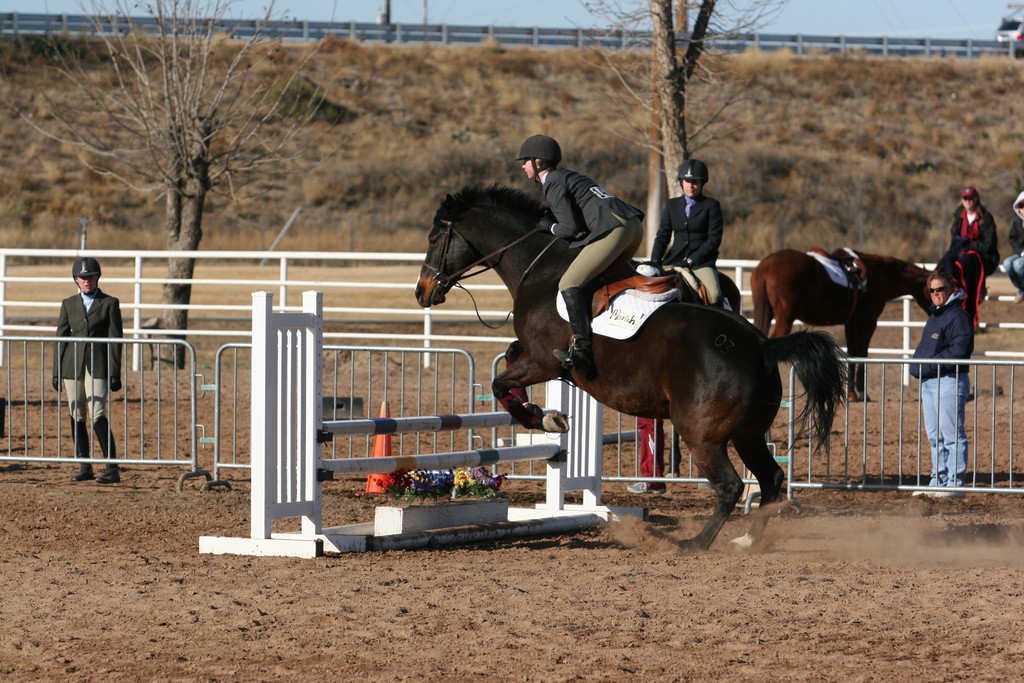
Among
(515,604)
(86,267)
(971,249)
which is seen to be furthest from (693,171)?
(971,249)

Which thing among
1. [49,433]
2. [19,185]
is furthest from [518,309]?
[19,185]

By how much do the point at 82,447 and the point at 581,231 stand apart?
5417mm

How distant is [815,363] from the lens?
773 cm

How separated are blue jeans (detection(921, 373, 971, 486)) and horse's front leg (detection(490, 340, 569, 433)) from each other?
3.73m

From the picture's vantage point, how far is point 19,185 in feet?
140

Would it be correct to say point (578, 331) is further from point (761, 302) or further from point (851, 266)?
point (851, 266)

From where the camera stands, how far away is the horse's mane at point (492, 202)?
856 cm

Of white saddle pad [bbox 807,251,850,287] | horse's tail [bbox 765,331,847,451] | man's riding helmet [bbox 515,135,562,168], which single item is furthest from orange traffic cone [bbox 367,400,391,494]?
white saddle pad [bbox 807,251,850,287]

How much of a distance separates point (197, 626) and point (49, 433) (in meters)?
8.29

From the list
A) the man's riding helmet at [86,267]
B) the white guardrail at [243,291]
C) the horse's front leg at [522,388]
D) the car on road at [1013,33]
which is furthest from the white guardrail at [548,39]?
the horse's front leg at [522,388]

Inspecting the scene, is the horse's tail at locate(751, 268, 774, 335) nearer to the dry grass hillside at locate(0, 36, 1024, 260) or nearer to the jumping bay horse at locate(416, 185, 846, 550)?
the jumping bay horse at locate(416, 185, 846, 550)

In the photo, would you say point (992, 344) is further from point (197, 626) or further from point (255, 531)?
point (197, 626)

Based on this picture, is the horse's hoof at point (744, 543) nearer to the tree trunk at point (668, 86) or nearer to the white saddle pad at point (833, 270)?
the white saddle pad at point (833, 270)

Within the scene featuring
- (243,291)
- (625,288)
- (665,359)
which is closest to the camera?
(665,359)
